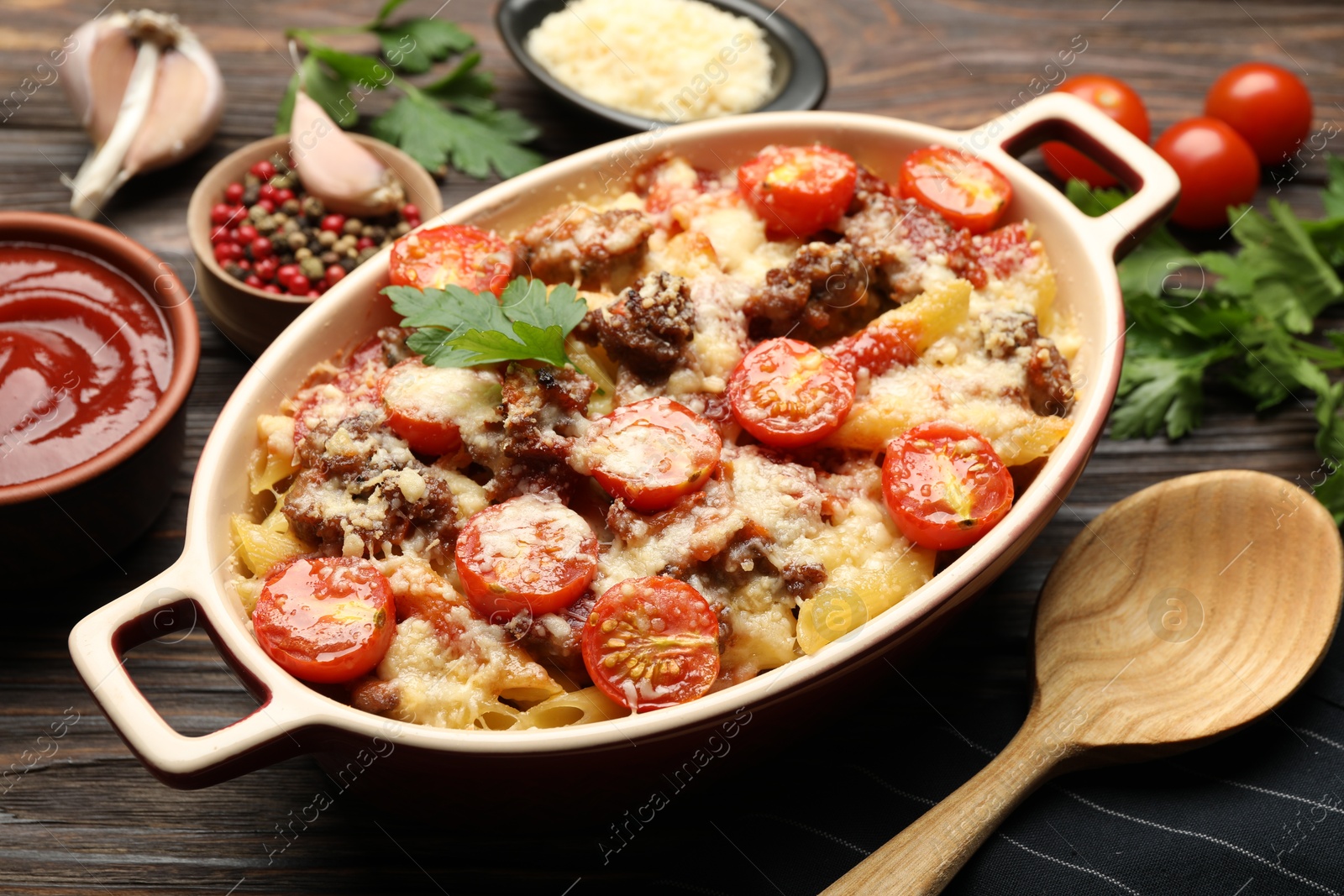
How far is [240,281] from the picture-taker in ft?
12.0

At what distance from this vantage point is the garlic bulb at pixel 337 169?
3.82 meters

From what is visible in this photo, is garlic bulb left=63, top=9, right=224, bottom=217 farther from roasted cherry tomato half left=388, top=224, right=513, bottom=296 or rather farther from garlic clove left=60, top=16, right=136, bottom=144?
roasted cherry tomato half left=388, top=224, right=513, bottom=296

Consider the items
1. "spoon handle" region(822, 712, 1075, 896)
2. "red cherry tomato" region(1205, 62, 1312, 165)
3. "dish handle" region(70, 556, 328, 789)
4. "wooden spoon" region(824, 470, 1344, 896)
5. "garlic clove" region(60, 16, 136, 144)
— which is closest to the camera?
"dish handle" region(70, 556, 328, 789)

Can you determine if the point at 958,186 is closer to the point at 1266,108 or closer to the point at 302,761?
the point at 1266,108

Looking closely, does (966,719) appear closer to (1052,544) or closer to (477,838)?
(1052,544)

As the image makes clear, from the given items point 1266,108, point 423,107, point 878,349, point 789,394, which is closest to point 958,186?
point 878,349

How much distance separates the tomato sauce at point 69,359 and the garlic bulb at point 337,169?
0.79m

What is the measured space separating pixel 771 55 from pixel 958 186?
A: 1553mm

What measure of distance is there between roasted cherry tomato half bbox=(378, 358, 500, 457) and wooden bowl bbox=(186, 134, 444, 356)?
0.94 meters

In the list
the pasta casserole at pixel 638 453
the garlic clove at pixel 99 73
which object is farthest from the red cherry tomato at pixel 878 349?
the garlic clove at pixel 99 73

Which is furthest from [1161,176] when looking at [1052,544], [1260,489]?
[1052,544]

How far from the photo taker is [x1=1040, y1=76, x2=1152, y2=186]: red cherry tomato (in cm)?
431

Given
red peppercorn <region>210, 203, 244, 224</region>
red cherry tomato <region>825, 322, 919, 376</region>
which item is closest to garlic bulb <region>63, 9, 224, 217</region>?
red peppercorn <region>210, 203, 244, 224</region>

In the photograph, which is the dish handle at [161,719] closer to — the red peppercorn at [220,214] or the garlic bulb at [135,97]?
the red peppercorn at [220,214]
